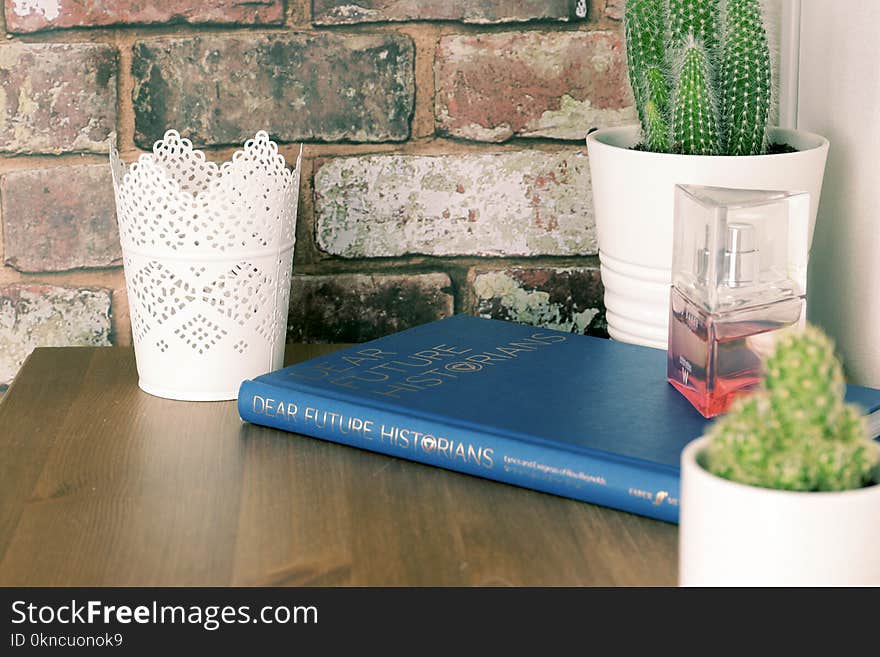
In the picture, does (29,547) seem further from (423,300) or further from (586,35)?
(586,35)

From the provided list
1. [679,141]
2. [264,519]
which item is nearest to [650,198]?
[679,141]

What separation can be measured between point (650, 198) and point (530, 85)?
27 cm

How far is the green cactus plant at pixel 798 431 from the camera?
17.3 inches

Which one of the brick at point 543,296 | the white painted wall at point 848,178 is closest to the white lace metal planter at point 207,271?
the brick at point 543,296

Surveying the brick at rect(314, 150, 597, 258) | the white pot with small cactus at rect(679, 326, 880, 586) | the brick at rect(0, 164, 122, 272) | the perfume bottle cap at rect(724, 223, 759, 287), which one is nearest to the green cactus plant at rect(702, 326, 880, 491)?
the white pot with small cactus at rect(679, 326, 880, 586)

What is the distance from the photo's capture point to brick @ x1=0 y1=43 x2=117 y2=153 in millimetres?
1040

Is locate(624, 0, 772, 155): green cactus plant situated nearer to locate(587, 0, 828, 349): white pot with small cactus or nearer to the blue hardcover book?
locate(587, 0, 828, 349): white pot with small cactus

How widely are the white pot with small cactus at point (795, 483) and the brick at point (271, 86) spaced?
0.68m

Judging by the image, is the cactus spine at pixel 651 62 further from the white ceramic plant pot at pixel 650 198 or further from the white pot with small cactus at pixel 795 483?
the white pot with small cactus at pixel 795 483

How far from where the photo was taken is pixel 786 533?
45cm

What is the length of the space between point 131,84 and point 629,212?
1.67 ft

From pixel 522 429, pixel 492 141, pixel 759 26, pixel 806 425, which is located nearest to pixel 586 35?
pixel 492 141

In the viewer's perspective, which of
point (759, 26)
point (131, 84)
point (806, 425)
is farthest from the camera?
point (131, 84)

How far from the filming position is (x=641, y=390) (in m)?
0.78
